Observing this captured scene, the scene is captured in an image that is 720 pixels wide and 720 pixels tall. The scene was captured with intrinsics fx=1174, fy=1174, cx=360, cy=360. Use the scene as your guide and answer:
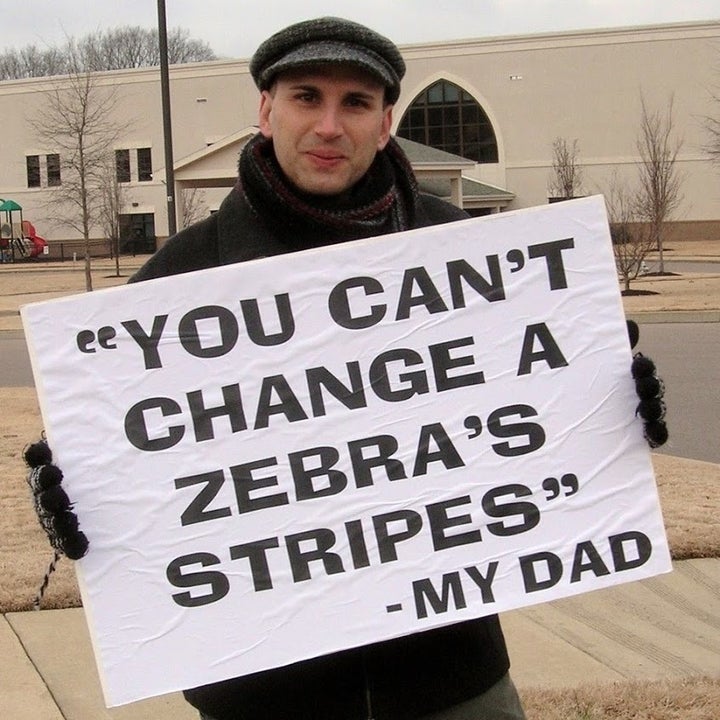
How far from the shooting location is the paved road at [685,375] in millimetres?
9508

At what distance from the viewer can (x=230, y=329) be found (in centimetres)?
256

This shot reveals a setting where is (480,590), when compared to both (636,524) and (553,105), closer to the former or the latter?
(636,524)

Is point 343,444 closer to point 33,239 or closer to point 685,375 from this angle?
point 685,375

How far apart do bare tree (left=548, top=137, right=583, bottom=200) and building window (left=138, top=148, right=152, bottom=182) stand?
1894 cm

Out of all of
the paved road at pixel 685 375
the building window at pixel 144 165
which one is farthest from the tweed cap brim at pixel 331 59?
the building window at pixel 144 165

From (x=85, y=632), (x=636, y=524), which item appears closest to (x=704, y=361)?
(x=85, y=632)

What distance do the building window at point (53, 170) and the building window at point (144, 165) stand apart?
380 centimetres

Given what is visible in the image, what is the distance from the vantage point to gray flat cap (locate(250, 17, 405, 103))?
2438 millimetres

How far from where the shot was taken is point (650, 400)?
102 inches

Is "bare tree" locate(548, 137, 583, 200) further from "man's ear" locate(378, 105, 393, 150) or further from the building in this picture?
"man's ear" locate(378, 105, 393, 150)

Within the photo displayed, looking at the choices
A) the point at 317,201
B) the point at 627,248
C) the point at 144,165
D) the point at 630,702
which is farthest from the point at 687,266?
the point at 317,201

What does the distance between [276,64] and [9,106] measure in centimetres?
5935

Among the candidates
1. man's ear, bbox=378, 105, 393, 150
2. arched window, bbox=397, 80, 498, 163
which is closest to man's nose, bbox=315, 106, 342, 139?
man's ear, bbox=378, 105, 393, 150

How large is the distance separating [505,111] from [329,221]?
51118mm
